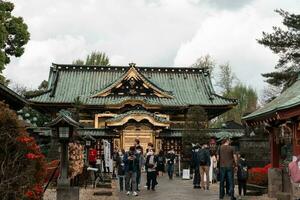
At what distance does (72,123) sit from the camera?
55.7 feet

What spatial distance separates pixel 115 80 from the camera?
48.4m

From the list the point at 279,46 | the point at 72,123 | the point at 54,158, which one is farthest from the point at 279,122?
the point at 279,46

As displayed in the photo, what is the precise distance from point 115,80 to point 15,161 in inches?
1466

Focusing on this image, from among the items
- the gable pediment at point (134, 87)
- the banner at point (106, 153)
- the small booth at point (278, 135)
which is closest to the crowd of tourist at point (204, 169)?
the small booth at point (278, 135)

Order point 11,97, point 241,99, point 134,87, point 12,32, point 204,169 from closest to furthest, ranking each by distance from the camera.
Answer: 1. point 11,97
2. point 204,169
3. point 12,32
4. point 134,87
5. point 241,99

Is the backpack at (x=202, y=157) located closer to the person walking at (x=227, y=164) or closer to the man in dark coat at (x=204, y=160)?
the man in dark coat at (x=204, y=160)

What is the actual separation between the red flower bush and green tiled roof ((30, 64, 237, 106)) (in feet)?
110

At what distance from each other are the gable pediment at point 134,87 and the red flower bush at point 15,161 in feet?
118

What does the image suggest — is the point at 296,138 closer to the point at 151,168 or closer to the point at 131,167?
the point at 131,167

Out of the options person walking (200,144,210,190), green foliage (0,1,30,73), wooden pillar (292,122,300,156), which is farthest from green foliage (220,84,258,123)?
wooden pillar (292,122,300,156)

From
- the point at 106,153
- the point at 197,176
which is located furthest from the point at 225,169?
the point at 106,153

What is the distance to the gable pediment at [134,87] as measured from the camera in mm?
47406

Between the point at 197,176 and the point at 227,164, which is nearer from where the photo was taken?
the point at 227,164

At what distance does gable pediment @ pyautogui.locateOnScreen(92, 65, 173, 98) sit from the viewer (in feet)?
156
